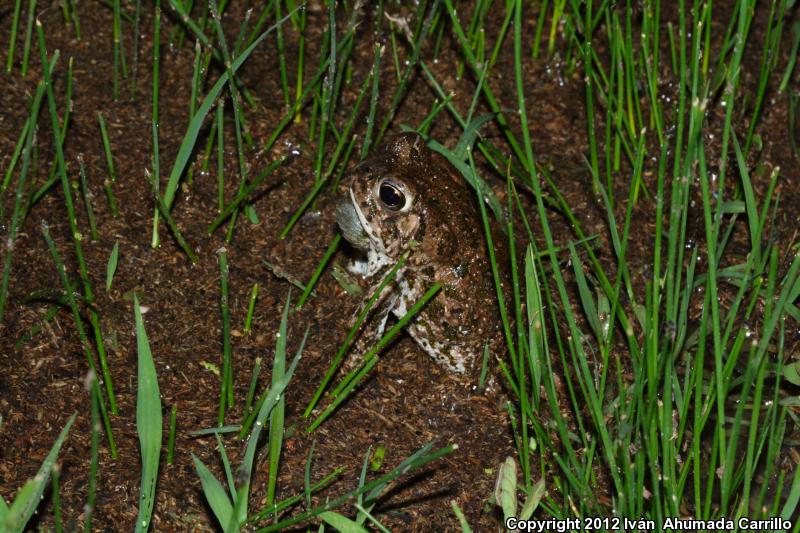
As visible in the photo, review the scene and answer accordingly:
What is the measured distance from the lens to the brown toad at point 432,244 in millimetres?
4270

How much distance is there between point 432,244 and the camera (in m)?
4.32

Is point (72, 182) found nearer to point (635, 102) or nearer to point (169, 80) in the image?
point (169, 80)

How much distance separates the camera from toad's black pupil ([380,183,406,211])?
13.8 feet

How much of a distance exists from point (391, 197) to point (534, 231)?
88 cm

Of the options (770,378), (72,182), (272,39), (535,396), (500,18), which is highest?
(500,18)

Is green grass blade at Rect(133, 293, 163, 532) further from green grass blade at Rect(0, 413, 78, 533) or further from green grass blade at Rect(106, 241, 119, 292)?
green grass blade at Rect(106, 241, 119, 292)

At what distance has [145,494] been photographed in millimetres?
3129

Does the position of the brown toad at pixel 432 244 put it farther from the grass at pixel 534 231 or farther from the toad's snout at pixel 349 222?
the grass at pixel 534 231

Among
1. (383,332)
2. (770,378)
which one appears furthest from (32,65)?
(770,378)

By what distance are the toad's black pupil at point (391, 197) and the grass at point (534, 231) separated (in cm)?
Answer: 30

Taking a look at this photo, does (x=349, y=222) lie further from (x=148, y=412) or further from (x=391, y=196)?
(x=148, y=412)

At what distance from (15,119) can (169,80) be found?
2.58 ft

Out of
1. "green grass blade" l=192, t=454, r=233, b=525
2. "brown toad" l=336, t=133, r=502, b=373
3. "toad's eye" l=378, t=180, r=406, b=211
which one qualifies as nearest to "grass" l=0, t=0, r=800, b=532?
"green grass blade" l=192, t=454, r=233, b=525

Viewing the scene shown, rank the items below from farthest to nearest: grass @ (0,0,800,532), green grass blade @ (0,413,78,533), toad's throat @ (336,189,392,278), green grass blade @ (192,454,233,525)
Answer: toad's throat @ (336,189,392,278) < grass @ (0,0,800,532) < green grass blade @ (192,454,233,525) < green grass blade @ (0,413,78,533)
